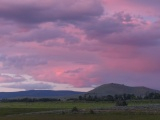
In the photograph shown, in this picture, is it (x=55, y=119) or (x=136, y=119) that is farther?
(x=55, y=119)

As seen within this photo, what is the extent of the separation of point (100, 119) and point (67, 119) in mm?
5488

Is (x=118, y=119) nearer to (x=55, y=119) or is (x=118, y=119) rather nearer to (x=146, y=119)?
(x=146, y=119)

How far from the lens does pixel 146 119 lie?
6044 centimetres

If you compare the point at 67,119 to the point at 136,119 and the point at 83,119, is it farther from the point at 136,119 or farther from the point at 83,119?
the point at 136,119

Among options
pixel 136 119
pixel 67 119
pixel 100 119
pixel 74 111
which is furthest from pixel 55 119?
pixel 74 111

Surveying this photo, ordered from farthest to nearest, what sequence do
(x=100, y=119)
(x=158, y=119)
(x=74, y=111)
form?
1. (x=74, y=111)
2. (x=100, y=119)
3. (x=158, y=119)

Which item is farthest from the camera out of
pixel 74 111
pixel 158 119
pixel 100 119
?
pixel 74 111

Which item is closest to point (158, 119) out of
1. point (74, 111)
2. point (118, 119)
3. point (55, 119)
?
point (118, 119)

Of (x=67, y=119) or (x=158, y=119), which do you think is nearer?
(x=158, y=119)

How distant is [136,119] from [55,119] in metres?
12.3

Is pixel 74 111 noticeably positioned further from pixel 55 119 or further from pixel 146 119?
pixel 146 119

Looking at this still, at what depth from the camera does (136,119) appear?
60906mm

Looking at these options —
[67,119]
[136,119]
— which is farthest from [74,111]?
[136,119]

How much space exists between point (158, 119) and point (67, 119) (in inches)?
556
